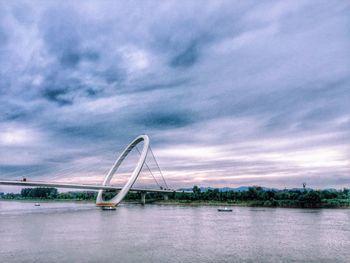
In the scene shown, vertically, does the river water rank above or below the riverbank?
below

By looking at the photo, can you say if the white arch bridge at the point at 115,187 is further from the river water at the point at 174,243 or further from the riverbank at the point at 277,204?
the river water at the point at 174,243

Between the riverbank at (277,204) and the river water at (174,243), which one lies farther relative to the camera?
the riverbank at (277,204)

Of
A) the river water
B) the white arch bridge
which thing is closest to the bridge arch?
the white arch bridge

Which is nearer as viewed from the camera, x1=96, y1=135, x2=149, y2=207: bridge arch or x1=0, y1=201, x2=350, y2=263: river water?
x1=0, y1=201, x2=350, y2=263: river water

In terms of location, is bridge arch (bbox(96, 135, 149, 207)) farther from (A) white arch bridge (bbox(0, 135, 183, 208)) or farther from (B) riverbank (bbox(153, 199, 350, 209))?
(B) riverbank (bbox(153, 199, 350, 209))

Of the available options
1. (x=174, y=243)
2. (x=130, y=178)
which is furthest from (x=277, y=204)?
(x=174, y=243)

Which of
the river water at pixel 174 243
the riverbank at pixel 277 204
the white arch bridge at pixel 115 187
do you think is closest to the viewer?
the river water at pixel 174 243

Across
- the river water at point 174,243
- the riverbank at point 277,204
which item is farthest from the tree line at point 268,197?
the river water at point 174,243

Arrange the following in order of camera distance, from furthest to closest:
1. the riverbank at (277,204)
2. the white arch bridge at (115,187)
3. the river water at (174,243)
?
the riverbank at (277,204) < the white arch bridge at (115,187) < the river water at (174,243)

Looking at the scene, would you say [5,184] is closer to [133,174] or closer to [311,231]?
[133,174]

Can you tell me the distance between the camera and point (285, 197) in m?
58.0

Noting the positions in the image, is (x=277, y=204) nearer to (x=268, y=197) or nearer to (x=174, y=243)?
(x=268, y=197)

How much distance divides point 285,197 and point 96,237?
1716 inches

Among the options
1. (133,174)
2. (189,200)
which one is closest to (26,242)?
(133,174)
